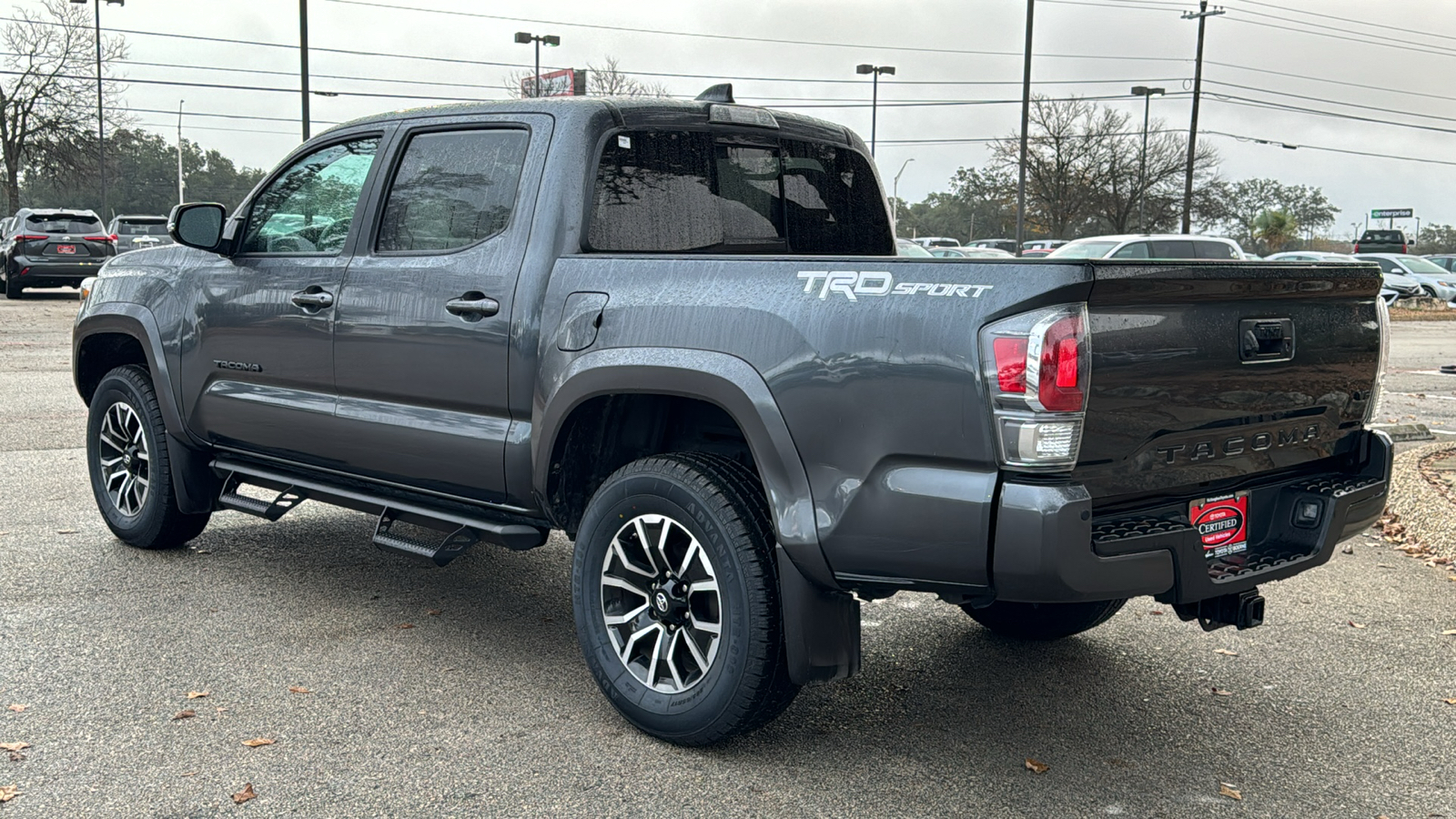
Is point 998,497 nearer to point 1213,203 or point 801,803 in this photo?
point 801,803

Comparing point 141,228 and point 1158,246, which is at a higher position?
point 1158,246

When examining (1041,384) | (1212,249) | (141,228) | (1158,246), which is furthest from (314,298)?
(141,228)

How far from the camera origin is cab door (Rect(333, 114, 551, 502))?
416cm

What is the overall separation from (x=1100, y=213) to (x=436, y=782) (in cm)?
6353

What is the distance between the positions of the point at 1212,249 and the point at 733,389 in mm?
17545

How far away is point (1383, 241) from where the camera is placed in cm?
5100

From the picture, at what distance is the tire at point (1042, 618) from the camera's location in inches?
176

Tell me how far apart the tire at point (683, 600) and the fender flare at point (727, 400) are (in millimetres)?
152

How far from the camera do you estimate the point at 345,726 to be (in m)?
3.79

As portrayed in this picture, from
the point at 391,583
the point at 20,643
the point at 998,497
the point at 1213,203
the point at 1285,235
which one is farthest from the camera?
the point at 1285,235

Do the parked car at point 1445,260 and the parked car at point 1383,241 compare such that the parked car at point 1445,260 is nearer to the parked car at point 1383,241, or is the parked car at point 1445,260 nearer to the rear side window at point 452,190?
the parked car at point 1383,241

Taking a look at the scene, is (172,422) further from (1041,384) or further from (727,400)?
(1041,384)

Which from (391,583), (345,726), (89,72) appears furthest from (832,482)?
(89,72)

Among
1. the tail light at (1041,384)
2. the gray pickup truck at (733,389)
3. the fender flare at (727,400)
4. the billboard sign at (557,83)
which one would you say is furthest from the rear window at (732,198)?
the billboard sign at (557,83)
